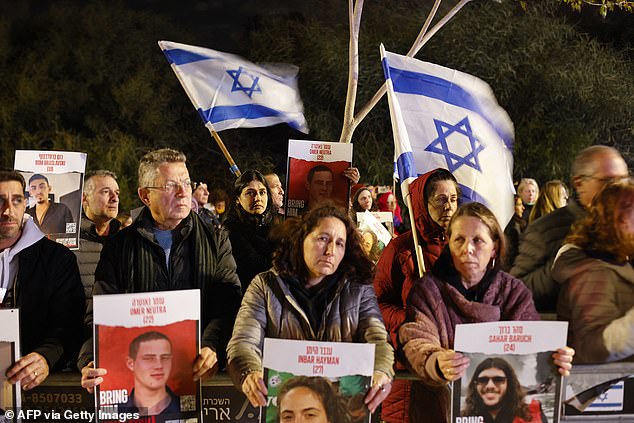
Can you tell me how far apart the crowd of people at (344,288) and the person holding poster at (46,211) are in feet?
5.16

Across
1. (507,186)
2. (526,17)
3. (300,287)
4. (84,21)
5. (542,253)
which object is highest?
(84,21)

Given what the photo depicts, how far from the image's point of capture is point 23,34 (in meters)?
22.4

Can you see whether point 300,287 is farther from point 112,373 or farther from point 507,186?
point 507,186

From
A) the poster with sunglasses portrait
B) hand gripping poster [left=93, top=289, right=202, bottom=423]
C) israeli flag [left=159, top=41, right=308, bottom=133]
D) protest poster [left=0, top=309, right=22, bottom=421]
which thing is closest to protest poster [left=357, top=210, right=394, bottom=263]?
israeli flag [left=159, top=41, right=308, bottom=133]

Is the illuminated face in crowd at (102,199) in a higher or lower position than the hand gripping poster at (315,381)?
higher

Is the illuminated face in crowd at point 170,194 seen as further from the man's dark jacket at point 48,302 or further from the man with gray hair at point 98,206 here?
the man with gray hair at point 98,206

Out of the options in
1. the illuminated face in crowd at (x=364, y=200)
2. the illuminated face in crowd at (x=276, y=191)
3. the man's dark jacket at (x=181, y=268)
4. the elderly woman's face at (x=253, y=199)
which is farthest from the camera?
the illuminated face in crowd at (x=364, y=200)

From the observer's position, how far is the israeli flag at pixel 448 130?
14.2 ft

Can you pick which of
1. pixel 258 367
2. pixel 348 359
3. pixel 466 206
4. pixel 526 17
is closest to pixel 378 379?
pixel 348 359

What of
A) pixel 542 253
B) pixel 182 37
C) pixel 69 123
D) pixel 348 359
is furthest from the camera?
pixel 182 37

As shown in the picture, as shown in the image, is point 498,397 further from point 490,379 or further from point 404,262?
point 404,262

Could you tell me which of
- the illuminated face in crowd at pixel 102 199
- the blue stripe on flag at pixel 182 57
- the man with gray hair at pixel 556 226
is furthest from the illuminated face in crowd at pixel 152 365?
the blue stripe on flag at pixel 182 57

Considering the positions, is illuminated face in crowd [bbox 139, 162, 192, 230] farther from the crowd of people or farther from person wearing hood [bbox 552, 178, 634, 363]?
person wearing hood [bbox 552, 178, 634, 363]

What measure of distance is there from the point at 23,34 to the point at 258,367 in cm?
2140
